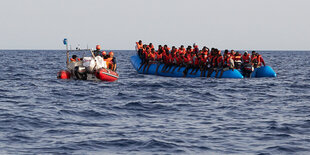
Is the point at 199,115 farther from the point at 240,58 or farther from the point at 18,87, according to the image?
the point at 240,58

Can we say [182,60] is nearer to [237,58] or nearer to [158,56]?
[158,56]

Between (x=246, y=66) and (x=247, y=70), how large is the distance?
256mm

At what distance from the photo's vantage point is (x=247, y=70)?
2928cm

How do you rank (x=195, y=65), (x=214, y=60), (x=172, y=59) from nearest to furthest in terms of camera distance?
1. (x=214, y=60)
2. (x=195, y=65)
3. (x=172, y=59)

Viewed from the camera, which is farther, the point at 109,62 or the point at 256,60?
the point at 256,60

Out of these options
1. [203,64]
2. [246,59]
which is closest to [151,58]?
[203,64]

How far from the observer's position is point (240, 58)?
96.3ft

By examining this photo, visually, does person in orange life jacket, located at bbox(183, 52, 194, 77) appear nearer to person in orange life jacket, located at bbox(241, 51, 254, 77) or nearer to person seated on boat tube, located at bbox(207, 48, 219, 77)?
person seated on boat tube, located at bbox(207, 48, 219, 77)

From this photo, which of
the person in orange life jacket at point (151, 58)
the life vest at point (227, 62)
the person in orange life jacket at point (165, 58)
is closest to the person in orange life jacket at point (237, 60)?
the life vest at point (227, 62)

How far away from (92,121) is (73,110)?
206 cm

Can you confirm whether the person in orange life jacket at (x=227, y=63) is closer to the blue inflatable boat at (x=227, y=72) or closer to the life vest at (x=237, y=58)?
the blue inflatable boat at (x=227, y=72)

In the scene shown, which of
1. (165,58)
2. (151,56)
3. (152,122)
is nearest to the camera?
(152,122)

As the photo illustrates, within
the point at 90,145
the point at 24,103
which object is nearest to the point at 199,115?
the point at 90,145

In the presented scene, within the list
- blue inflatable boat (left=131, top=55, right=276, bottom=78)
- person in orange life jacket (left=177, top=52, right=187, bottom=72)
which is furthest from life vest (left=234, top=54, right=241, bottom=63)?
person in orange life jacket (left=177, top=52, right=187, bottom=72)
